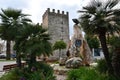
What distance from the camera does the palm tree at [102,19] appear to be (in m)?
Answer: 8.87

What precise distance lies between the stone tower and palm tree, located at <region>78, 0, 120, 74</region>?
38369mm

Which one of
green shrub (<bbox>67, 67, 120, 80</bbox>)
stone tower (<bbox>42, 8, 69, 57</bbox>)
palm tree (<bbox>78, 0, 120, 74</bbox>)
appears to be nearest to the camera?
green shrub (<bbox>67, 67, 120, 80</bbox>)

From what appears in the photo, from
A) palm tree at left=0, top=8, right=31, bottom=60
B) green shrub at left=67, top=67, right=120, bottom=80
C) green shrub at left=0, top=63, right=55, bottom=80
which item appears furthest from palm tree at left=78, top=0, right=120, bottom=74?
palm tree at left=0, top=8, right=31, bottom=60

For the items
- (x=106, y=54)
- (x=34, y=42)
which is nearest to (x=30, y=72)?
(x=34, y=42)

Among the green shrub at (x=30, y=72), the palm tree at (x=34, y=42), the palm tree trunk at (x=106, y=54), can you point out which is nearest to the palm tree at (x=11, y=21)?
the palm tree at (x=34, y=42)

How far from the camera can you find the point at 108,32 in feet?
29.9

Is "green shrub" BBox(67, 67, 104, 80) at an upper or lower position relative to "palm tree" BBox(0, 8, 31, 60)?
lower

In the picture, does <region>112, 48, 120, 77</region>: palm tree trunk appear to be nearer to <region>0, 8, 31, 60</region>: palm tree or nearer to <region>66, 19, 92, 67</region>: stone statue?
<region>0, 8, 31, 60</region>: palm tree

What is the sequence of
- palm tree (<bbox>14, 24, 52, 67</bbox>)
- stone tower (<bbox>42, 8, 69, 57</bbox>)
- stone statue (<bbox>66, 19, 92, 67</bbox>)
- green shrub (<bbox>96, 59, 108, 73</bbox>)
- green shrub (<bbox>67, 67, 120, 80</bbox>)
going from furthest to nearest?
stone tower (<bbox>42, 8, 69, 57</bbox>)
stone statue (<bbox>66, 19, 92, 67</bbox>)
palm tree (<bbox>14, 24, 52, 67</bbox>)
green shrub (<bbox>96, 59, 108, 73</bbox>)
green shrub (<bbox>67, 67, 120, 80</bbox>)

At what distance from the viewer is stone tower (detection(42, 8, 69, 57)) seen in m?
48.6

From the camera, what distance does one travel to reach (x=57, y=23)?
166 ft

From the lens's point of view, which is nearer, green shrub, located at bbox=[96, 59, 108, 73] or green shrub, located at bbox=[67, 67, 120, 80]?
green shrub, located at bbox=[67, 67, 120, 80]

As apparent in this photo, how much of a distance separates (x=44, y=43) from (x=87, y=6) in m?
3.03

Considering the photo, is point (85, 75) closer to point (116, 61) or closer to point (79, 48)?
point (116, 61)
